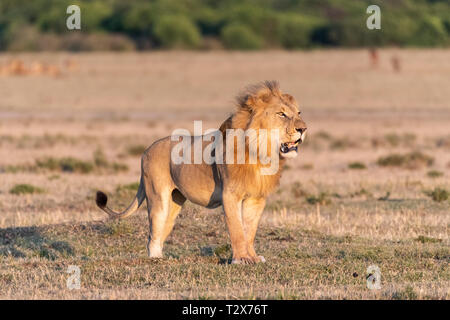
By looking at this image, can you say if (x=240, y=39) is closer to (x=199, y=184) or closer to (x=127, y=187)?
(x=127, y=187)

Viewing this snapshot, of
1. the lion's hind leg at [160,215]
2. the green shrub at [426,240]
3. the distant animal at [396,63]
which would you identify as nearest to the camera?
the lion's hind leg at [160,215]

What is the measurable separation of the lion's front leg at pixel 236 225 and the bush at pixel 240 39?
59.5 metres

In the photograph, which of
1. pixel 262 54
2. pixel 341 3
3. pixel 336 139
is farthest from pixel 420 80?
pixel 341 3

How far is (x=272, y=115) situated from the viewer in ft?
30.2

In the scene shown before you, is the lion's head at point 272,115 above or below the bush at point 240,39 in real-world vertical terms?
below

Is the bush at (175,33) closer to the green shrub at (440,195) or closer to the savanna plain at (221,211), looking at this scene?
the savanna plain at (221,211)

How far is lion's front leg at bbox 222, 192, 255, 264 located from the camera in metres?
9.37

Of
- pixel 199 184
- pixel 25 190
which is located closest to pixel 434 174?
pixel 25 190

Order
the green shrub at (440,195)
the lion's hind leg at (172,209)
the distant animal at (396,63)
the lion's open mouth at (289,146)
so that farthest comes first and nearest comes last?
1. the distant animal at (396,63)
2. the green shrub at (440,195)
3. the lion's hind leg at (172,209)
4. the lion's open mouth at (289,146)

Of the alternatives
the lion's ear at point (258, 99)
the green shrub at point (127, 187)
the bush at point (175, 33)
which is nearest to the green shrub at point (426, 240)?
the lion's ear at point (258, 99)

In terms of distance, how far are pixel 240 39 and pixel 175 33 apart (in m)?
4.59

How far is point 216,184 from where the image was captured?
970 cm

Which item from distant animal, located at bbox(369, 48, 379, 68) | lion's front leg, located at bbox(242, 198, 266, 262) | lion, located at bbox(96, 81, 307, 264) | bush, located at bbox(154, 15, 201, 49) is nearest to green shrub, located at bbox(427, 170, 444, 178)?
lion, located at bbox(96, 81, 307, 264)

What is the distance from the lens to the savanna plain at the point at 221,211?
9.02m
